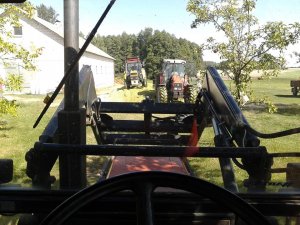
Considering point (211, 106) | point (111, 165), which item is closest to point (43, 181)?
point (111, 165)

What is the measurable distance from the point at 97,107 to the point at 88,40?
251 cm

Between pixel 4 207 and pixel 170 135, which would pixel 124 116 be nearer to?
pixel 170 135

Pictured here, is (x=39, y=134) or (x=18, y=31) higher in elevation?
(x=18, y=31)

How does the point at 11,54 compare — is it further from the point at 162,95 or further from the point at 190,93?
the point at 162,95

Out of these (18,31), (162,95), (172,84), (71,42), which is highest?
(18,31)

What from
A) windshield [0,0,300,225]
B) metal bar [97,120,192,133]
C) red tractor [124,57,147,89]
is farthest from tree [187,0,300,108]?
red tractor [124,57,147,89]

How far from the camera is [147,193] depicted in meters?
1.25

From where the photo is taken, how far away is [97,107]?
4.09 m

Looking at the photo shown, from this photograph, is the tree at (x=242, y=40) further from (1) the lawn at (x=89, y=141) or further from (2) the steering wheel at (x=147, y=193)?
(2) the steering wheel at (x=147, y=193)

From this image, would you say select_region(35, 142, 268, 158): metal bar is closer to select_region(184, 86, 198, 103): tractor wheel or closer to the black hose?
the black hose

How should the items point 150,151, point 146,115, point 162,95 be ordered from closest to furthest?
point 150,151 → point 146,115 → point 162,95

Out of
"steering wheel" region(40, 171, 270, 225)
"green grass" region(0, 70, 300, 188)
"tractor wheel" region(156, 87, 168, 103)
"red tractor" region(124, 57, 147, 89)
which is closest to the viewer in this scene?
"steering wheel" region(40, 171, 270, 225)

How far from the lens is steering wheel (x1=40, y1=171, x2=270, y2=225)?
3.85ft

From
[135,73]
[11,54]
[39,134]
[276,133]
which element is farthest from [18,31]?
[135,73]
